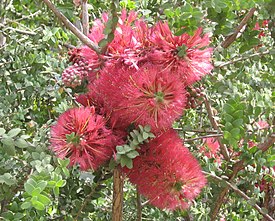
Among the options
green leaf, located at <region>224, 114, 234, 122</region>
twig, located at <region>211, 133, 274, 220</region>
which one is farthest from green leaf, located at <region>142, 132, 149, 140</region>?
twig, located at <region>211, 133, 274, 220</region>

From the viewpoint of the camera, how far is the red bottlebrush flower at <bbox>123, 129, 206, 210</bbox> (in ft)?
2.66

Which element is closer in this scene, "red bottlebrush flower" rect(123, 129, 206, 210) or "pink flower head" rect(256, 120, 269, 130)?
"red bottlebrush flower" rect(123, 129, 206, 210)

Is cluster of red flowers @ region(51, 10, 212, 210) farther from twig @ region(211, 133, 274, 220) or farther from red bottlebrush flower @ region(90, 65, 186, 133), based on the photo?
twig @ region(211, 133, 274, 220)

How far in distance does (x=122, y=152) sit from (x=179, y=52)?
0.55 ft

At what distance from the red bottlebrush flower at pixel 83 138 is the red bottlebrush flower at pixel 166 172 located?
0.19ft

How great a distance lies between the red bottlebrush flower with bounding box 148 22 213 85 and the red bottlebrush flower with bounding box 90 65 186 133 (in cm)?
2

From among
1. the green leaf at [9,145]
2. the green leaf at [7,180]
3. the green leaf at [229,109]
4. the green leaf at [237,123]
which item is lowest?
the green leaf at [7,180]

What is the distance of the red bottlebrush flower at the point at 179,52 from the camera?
78 centimetres

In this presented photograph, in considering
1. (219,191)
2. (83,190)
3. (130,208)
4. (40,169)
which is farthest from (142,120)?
(130,208)

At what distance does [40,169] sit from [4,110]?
424mm

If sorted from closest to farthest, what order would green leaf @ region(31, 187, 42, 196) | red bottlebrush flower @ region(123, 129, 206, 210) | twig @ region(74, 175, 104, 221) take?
green leaf @ region(31, 187, 42, 196), red bottlebrush flower @ region(123, 129, 206, 210), twig @ region(74, 175, 104, 221)

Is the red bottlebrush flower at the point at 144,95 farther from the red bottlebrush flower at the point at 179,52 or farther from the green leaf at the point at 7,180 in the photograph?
the green leaf at the point at 7,180

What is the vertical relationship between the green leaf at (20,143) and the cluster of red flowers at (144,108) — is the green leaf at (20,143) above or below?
below

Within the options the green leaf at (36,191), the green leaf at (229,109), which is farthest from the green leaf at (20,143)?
the green leaf at (229,109)
